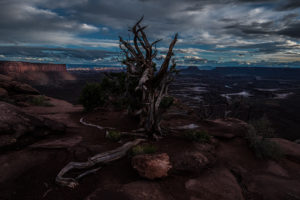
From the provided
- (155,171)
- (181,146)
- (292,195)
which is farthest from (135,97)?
(292,195)

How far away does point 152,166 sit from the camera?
656 centimetres

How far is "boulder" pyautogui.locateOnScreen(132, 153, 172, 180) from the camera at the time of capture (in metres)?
6.55

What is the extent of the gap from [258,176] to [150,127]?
6.44 metres

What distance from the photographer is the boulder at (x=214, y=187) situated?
6.34 metres

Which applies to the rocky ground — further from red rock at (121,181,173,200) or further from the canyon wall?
the canyon wall

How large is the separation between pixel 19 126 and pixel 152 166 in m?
7.15

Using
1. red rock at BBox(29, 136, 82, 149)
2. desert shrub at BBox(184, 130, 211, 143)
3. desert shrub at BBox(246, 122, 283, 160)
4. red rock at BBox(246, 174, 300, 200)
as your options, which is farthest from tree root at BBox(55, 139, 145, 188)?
desert shrub at BBox(246, 122, 283, 160)

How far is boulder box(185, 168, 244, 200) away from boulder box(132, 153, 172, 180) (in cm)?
112

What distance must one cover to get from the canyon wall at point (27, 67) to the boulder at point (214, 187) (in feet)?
534

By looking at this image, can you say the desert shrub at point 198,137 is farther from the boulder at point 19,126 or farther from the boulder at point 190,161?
the boulder at point 19,126

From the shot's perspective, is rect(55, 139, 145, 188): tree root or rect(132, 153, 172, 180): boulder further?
rect(132, 153, 172, 180): boulder

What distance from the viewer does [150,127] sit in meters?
11.2

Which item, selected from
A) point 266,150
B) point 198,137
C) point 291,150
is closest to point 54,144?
point 198,137

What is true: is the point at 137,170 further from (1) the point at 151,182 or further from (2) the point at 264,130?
(2) the point at 264,130
